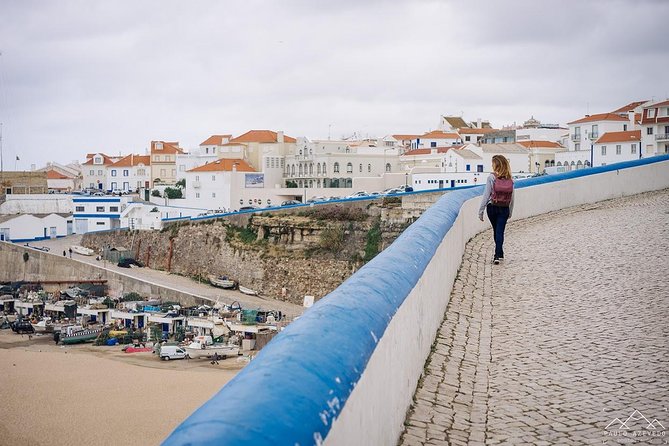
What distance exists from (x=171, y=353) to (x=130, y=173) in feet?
191

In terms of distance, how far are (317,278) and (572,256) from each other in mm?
27223

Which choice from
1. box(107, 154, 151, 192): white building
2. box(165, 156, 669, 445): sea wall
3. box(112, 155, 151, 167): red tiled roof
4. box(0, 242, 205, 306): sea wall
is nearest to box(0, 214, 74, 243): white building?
box(0, 242, 205, 306): sea wall

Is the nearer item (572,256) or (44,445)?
(572,256)

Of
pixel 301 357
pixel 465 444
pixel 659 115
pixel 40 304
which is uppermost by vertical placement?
pixel 659 115

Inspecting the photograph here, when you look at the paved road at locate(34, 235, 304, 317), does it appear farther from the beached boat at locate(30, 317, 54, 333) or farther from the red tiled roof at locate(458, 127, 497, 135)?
the red tiled roof at locate(458, 127, 497, 135)

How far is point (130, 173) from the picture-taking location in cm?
7838

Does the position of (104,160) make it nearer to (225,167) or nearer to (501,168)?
(225,167)

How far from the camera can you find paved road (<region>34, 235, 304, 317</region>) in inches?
1358

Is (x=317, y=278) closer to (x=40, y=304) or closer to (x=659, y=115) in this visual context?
(x=40, y=304)

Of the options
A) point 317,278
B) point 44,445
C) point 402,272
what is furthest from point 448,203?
point 317,278

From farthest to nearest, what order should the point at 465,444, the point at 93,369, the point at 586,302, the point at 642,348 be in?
the point at 93,369, the point at 586,302, the point at 642,348, the point at 465,444

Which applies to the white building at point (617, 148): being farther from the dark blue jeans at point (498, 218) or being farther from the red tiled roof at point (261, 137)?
the dark blue jeans at point (498, 218)

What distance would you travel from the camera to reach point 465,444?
12.8ft

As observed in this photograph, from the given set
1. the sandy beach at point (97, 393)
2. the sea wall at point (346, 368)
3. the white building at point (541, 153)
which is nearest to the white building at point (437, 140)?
the white building at point (541, 153)
